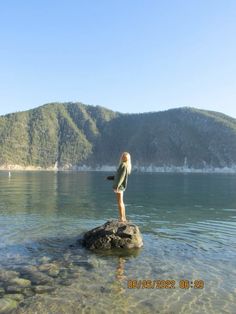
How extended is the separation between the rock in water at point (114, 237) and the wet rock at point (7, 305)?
6.22 meters

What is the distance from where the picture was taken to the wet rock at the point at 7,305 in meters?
9.18

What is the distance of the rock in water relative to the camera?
51.9ft

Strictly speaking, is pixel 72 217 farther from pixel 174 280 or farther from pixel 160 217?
pixel 174 280

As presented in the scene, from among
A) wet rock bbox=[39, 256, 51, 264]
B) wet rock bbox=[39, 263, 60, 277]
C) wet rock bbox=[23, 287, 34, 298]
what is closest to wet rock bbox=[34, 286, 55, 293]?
wet rock bbox=[23, 287, 34, 298]

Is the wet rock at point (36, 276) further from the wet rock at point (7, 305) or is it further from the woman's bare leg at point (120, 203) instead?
the woman's bare leg at point (120, 203)

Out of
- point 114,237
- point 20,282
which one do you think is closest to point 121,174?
point 114,237

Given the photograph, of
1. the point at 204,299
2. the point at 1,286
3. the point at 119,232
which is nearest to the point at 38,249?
the point at 119,232

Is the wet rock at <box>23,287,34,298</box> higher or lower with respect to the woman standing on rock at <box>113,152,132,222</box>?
lower

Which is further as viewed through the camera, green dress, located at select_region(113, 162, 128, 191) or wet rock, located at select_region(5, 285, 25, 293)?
green dress, located at select_region(113, 162, 128, 191)

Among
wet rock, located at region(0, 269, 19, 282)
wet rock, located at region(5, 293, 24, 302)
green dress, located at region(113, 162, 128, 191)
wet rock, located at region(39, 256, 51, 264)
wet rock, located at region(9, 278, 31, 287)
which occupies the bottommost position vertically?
wet rock, located at region(5, 293, 24, 302)
